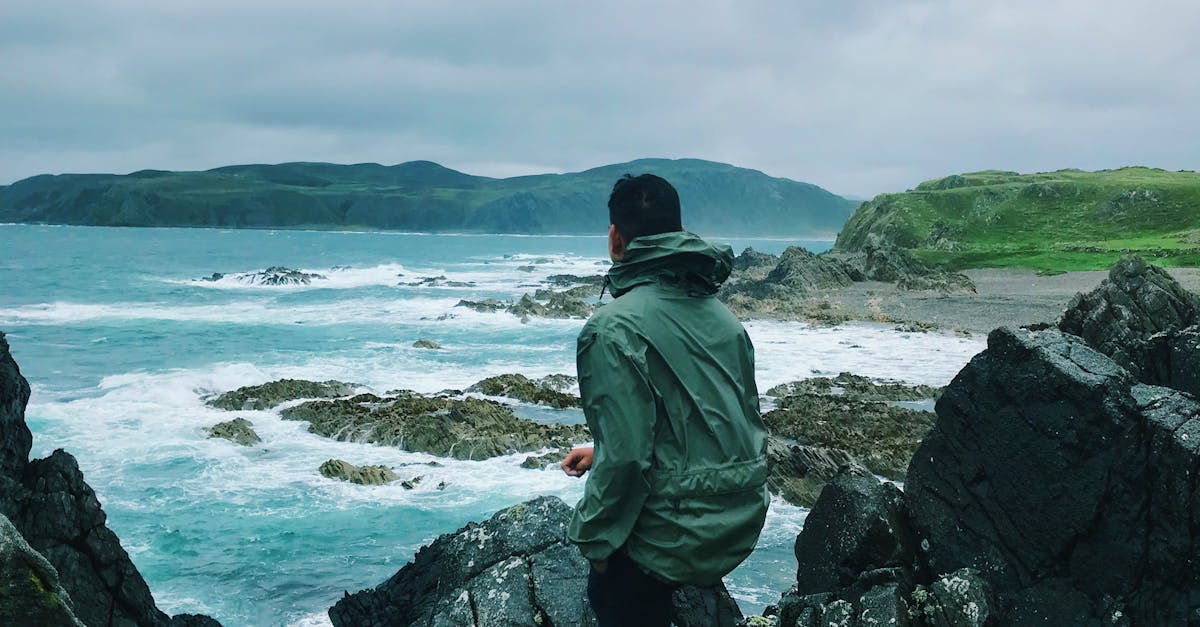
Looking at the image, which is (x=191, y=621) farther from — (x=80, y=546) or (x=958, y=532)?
(x=958, y=532)

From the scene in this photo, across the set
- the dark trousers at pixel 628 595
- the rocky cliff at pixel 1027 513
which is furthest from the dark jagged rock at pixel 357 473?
the dark trousers at pixel 628 595

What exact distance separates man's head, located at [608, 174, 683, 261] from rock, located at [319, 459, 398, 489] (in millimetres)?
13913

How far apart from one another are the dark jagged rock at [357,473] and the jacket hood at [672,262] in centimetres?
1394

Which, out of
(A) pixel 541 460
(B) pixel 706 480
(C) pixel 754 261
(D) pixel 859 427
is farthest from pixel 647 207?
(C) pixel 754 261

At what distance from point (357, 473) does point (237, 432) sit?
4.36m

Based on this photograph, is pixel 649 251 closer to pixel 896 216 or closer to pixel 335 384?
pixel 335 384

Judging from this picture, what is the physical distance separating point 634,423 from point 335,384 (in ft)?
74.4

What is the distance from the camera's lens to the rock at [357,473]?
16719 mm

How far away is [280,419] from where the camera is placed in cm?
2148

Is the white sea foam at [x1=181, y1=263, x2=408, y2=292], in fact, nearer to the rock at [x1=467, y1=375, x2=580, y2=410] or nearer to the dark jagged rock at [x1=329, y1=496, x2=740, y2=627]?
the rock at [x1=467, y1=375, x2=580, y2=410]

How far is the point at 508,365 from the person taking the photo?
30500 millimetres

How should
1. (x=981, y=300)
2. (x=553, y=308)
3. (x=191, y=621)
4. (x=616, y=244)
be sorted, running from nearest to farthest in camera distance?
(x=616, y=244) → (x=191, y=621) → (x=981, y=300) → (x=553, y=308)

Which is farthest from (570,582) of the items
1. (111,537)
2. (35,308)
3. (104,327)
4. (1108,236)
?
(1108,236)

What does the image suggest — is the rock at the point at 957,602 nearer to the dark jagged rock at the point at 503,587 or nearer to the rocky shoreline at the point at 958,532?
the rocky shoreline at the point at 958,532
